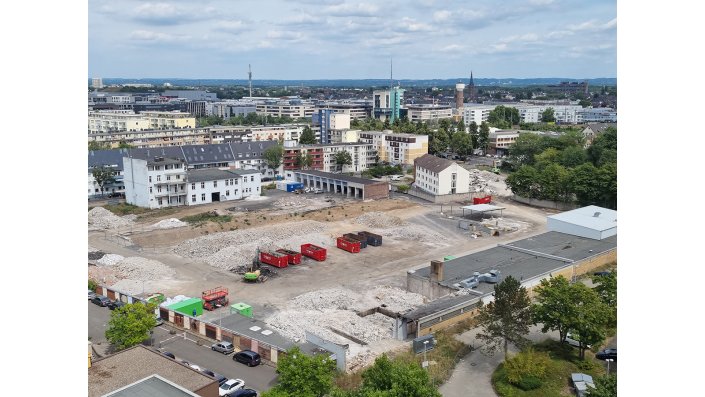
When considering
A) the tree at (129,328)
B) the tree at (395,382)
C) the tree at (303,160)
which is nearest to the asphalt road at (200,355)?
the tree at (129,328)

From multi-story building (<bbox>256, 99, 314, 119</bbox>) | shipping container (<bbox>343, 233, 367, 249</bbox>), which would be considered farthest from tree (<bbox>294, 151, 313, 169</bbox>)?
multi-story building (<bbox>256, 99, 314, 119</bbox>)

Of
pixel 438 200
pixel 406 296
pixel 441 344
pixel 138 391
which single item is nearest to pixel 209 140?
pixel 438 200

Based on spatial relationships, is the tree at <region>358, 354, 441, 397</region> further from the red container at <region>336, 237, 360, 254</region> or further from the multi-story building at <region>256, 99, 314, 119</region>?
the multi-story building at <region>256, 99, 314, 119</region>

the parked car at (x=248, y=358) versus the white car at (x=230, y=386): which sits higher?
the parked car at (x=248, y=358)

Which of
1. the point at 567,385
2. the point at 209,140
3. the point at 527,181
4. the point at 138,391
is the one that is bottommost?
the point at 567,385

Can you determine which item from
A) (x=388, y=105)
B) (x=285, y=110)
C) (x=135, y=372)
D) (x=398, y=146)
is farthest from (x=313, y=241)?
(x=285, y=110)

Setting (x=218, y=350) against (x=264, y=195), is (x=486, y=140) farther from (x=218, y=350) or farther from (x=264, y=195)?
(x=218, y=350)

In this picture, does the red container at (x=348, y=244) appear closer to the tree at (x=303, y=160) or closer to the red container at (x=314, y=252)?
the red container at (x=314, y=252)
